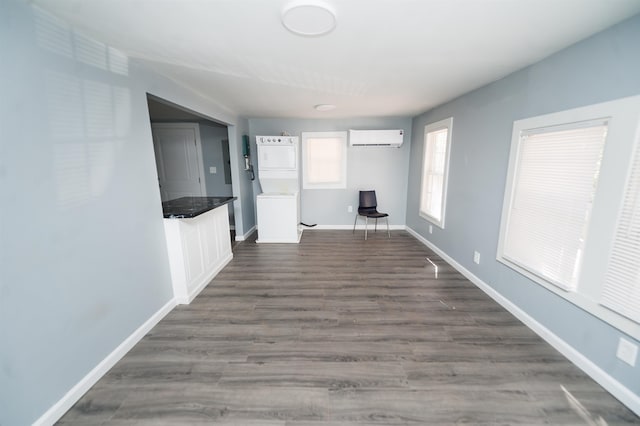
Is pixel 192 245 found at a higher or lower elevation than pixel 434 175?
lower

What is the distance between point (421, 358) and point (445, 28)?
2.17 metres

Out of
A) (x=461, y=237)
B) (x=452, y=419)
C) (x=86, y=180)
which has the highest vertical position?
(x=86, y=180)

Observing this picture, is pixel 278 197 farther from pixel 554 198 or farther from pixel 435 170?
pixel 554 198

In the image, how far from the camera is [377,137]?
4.32 meters

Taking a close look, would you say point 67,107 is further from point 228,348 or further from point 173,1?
point 228,348

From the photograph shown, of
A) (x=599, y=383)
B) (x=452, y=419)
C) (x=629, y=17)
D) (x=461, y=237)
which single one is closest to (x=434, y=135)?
(x=461, y=237)

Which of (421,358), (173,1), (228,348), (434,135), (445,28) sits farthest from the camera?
(434,135)

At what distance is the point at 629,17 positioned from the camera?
1.32m

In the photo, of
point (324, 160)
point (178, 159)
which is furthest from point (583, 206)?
point (178, 159)

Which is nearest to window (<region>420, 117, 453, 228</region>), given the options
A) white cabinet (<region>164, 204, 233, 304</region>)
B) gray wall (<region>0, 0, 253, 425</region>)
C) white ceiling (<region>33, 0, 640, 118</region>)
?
white ceiling (<region>33, 0, 640, 118</region>)

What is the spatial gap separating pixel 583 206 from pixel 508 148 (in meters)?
0.85

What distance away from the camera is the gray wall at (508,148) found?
1.40 m

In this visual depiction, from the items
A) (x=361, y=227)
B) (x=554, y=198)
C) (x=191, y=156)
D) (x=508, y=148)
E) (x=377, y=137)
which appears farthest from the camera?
(x=361, y=227)

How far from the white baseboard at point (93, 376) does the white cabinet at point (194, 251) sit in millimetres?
301
